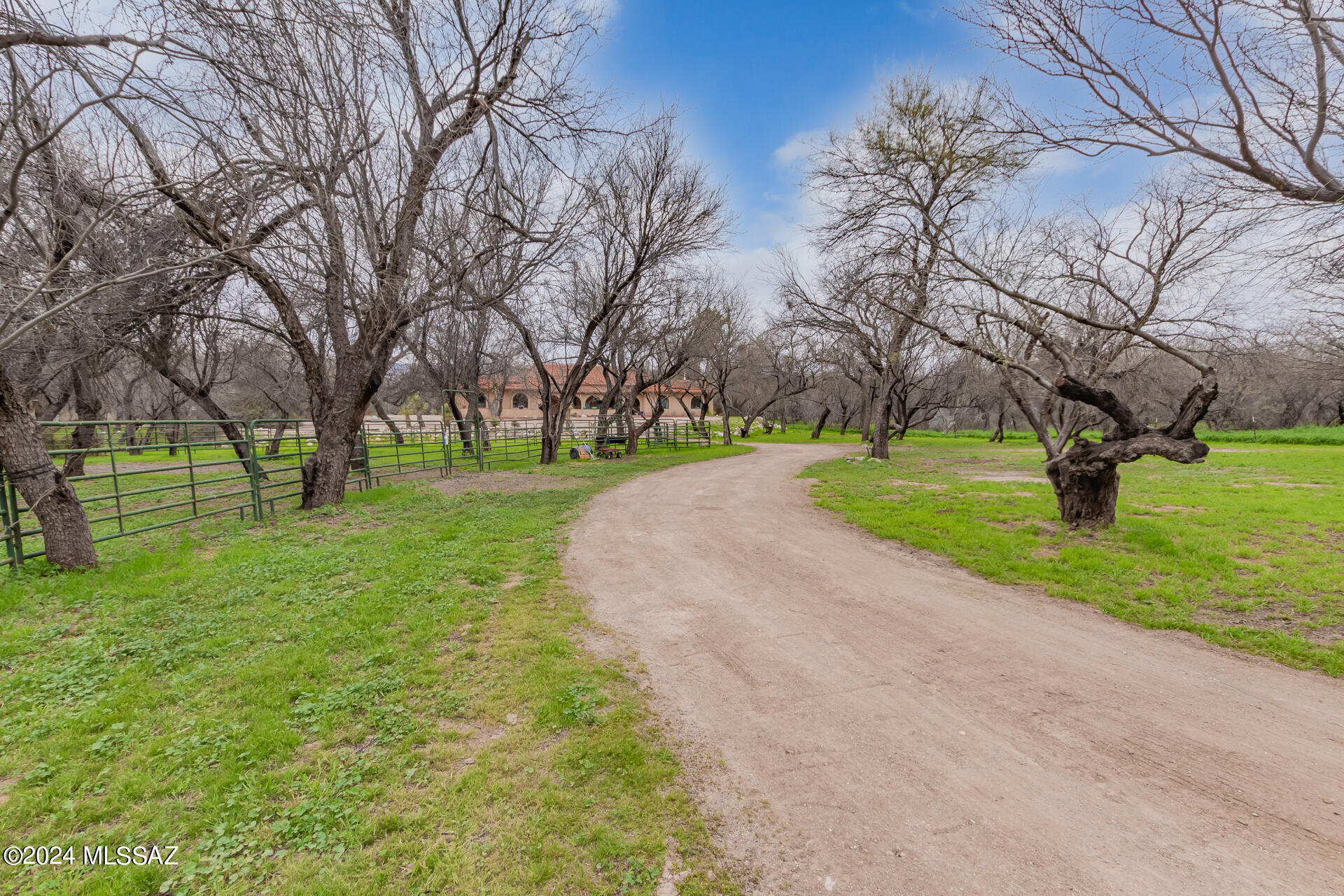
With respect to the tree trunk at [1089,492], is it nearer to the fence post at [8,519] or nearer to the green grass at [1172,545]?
the green grass at [1172,545]

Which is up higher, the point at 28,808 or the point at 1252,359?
the point at 1252,359

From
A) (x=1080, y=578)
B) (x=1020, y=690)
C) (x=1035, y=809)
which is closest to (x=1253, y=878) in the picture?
(x=1035, y=809)

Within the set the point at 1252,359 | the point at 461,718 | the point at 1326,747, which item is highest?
the point at 1252,359

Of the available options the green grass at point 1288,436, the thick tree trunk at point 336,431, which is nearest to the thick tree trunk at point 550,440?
the thick tree trunk at point 336,431

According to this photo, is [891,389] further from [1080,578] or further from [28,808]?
[28,808]

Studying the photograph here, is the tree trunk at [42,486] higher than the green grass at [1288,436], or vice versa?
the tree trunk at [42,486]

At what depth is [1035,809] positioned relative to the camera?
2289 mm

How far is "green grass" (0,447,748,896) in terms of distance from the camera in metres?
2.03

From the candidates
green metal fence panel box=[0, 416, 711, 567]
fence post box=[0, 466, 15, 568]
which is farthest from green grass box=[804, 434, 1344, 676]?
fence post box=[0, 466, 15, 568]

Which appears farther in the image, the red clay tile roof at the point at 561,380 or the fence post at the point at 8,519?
the red clay tile roof at the point at 561,380

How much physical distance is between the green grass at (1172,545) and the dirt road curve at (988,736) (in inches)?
24.9

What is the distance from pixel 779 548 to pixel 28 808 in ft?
20.7

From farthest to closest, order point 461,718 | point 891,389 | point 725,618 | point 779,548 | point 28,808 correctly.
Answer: point 891,389
point 779,548
point 725,618
point 461,718
point 28,808

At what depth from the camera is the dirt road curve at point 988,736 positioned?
2.04 m
